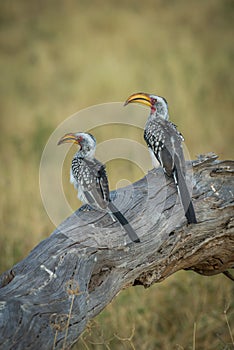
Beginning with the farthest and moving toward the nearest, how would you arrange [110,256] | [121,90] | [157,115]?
1. [121,90]
2. [157,115]
3. [110,256]

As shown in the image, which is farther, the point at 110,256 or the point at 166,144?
the point at 166,144

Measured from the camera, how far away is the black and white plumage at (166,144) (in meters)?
3.76

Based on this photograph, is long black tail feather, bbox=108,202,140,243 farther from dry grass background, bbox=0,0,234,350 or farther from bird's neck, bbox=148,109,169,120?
bird's neck, bbox=148,109,169,120

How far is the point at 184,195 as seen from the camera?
373 centimetres

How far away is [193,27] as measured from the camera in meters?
13.6

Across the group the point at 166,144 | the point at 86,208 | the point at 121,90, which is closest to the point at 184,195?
the point at 86,208

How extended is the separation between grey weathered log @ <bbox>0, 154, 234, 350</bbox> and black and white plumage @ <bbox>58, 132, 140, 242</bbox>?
0.05 m

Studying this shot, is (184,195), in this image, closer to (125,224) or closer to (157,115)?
(125,224)

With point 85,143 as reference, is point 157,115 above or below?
above

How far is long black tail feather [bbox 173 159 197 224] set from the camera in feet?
12.0

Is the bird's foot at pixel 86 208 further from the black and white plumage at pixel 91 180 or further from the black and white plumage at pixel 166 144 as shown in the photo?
the black and white plumage at pixel 166 144

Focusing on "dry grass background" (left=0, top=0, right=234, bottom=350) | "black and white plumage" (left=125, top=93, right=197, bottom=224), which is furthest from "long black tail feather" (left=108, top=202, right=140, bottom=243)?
"dry grass background" (left=0, top=0, right=234, bottom=350)

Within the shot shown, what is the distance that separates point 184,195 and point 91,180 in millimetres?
648

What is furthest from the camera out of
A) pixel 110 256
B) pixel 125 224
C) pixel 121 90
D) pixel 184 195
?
pixel 121 90
